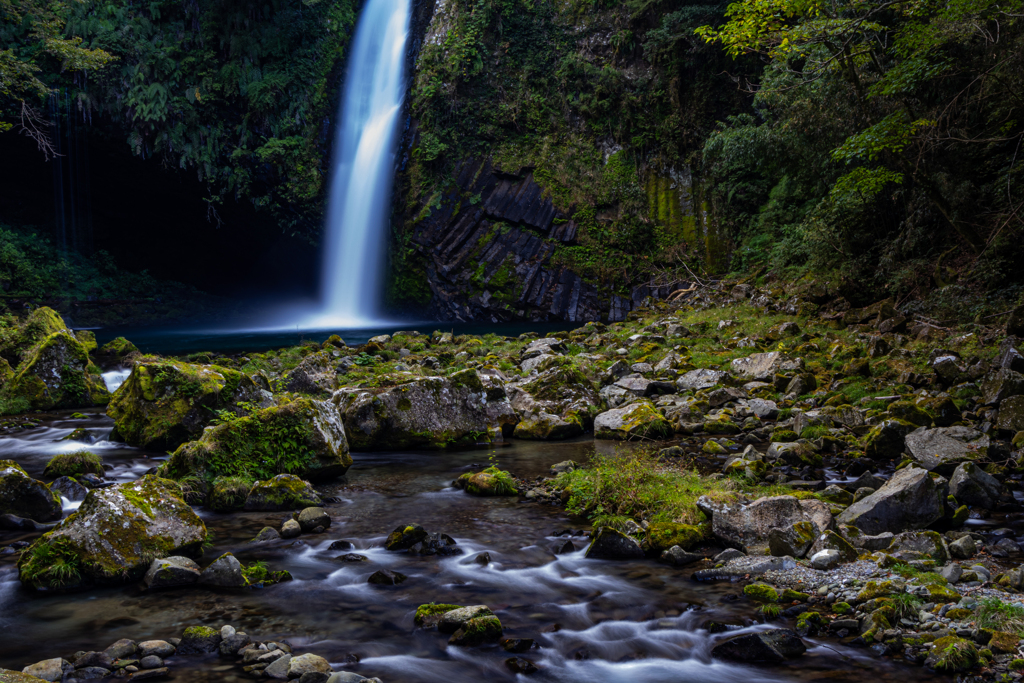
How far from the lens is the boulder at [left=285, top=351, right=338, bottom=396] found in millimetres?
10625

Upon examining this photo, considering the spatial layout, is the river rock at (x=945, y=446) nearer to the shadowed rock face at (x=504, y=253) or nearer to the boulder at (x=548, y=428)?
the boulder at (x=548, y=428)

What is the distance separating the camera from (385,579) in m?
4.16

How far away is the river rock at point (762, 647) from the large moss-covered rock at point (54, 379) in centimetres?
1230

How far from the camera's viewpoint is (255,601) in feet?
12.6

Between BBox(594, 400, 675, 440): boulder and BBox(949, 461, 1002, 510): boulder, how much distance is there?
3.43 m

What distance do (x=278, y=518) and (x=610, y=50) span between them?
88.0 ft

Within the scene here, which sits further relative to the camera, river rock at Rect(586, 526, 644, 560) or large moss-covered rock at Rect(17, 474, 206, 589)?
river rock at Rect(586, 526, 644, 560)

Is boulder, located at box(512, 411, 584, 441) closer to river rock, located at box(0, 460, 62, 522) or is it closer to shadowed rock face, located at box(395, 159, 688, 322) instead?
river rock, located at box(0, 460, 62, 522)

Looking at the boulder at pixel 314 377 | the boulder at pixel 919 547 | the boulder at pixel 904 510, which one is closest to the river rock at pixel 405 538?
the boulder at pixel 904 510

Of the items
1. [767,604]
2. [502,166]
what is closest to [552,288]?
[502,166]

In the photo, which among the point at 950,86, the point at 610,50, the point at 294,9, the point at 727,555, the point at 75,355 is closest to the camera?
the point at 727,555

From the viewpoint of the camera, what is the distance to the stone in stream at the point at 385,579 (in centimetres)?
414

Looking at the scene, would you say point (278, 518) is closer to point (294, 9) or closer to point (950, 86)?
point (950, 86)

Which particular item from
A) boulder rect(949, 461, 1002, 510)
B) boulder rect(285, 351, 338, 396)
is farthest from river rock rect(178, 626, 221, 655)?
→ boulder rect(285, 351, 338, 396)
